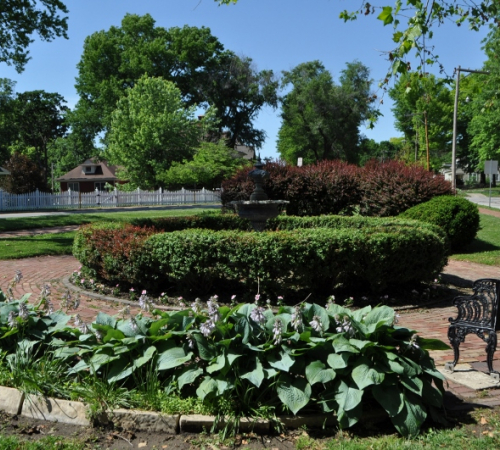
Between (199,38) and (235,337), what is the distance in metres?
53.9

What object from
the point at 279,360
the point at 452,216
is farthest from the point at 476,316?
the point at 452,216

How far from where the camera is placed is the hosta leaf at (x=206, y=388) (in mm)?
3578

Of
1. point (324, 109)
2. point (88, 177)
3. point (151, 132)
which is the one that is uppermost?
point (324, 109)

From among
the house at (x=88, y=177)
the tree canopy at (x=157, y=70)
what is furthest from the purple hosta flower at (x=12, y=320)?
the house at (x=88, y=177)

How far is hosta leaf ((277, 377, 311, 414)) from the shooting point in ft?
11.5

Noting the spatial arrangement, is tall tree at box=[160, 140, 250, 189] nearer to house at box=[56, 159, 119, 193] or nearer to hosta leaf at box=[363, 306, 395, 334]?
house at box=[56, 159, 119, 193]

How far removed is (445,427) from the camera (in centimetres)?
359

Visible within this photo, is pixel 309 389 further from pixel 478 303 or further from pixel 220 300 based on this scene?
pixel 220 300

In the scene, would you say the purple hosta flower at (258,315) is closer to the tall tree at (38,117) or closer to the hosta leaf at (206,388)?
the hosta leaf at (206,388)

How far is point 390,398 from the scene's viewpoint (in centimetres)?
352

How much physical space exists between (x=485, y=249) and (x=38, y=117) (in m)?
58.7

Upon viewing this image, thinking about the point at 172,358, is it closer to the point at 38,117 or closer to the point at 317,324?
the point at 317,324

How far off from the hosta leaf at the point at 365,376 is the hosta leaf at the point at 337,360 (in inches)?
3.5

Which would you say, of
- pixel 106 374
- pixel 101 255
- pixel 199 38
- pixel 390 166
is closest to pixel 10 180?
pixel 199 38
